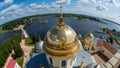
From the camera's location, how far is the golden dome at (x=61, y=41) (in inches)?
460

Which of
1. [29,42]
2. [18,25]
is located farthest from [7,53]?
[18,25]

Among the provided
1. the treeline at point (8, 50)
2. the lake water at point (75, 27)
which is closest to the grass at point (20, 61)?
Answer: the treeline at point (8, 50)

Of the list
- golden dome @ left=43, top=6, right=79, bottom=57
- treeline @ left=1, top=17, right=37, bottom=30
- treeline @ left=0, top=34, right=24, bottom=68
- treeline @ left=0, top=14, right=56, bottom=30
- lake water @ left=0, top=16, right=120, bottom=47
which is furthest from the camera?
treeline @ left=0, top=14, right=56, bottom=30

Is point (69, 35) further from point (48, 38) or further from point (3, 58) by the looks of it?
point (3, 58)

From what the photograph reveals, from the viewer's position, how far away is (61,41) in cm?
1162

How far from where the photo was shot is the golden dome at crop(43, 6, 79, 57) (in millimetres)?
11678

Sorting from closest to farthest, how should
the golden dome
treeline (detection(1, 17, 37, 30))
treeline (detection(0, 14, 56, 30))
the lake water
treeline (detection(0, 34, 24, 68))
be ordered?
the golden dome → treeline (detection(0, 34, 24, 68)) → the lake water → treeline (detection(1, 17, 37, 30)) → treeline (detection(0, 14, 56, 30))

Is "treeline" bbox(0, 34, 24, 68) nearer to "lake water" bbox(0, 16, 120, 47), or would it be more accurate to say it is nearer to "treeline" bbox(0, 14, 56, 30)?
"lake water" bbox(0, 16, 120, 47)

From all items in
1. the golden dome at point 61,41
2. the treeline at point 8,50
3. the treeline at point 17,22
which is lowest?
the treeline at point 17,22

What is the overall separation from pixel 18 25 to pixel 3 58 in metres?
27.0

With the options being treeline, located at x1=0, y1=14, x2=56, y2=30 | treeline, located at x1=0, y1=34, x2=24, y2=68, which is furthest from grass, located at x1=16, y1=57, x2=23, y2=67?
treeline, located at x1=0, y1=14, x2=56, y2=30

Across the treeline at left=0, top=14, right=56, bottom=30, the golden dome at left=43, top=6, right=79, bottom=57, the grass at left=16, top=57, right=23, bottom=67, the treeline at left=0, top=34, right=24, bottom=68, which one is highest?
the golden dome at left=43, top=6, right=79, bottom=57

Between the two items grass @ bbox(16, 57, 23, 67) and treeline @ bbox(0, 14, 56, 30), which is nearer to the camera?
grass @ bbox(16, 57, 23, 67)

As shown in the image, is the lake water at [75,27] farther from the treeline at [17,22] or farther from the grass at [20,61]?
the grass at [20,61]
